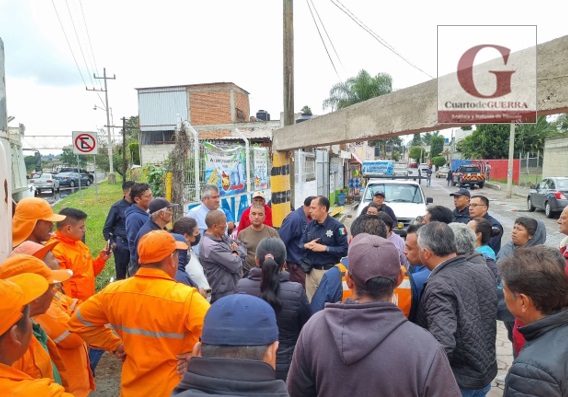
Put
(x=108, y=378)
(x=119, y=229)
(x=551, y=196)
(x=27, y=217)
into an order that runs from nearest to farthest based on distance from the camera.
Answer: (x=27, y=217), (x=108, y=378), (x=119, y=229), (x=551, y=196)

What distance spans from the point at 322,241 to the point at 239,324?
11.7ft

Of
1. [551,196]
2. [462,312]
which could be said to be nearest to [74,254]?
[462,312]

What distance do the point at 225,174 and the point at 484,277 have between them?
22.0 ft

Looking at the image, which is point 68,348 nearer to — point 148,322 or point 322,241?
point 148,322

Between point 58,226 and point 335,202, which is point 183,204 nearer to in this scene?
point 58,226

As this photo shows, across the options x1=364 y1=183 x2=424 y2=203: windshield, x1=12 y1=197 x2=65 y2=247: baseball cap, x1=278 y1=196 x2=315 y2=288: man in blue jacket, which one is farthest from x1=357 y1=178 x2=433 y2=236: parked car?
x1=12 y1=197 x2=65 y2=247: baseball cap

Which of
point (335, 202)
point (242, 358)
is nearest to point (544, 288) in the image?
point (242, 358)

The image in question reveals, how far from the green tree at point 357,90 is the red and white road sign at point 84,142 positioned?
28.7 metres

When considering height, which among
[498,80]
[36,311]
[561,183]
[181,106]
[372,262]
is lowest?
[561,183]

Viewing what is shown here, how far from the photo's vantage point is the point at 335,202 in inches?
860

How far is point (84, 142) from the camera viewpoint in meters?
12.0

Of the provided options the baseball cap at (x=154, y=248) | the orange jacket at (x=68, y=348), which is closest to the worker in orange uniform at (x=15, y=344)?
the baseball cap at (x=154, y=248)

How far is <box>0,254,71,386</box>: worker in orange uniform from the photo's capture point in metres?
1.91

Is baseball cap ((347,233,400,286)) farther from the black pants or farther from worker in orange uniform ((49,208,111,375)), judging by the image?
the black pants
